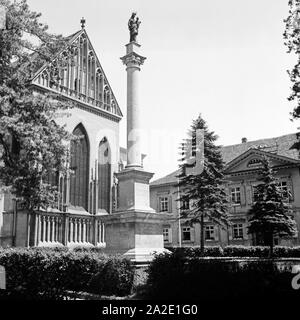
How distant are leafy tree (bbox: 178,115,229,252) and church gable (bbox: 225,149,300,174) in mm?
8992

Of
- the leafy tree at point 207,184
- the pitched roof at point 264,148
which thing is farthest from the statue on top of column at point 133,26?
the pitched roof at point 264,148

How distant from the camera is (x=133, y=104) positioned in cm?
1602

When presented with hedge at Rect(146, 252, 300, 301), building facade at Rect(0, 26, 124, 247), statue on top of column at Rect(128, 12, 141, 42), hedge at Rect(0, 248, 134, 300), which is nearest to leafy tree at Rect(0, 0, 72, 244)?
hedge at Rect(0, 248, 134, 300)

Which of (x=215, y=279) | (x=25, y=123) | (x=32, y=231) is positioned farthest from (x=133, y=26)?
(x=32, y=231)

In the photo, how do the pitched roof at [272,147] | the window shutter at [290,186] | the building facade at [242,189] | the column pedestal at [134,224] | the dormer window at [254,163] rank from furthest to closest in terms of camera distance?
the dormer window at [254,163] → the pitched roof at [272,147] → the building facade at [242,189] → the window shutter at [290,186] → the column pedestal at [134,224]

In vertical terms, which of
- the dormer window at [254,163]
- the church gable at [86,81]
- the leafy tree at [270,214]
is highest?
the church gable at [86,81]

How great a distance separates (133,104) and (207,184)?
61.1ft

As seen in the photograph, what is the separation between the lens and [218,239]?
42.5 meters

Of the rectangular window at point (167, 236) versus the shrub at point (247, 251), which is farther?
the rectangular window at point (167, 236)

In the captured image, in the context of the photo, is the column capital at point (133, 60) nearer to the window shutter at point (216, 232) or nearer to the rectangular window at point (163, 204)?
the window shutter at point (216, 232)

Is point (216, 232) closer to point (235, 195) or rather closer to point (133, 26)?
point (235, 195)

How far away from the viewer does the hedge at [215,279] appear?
9.19 metres
